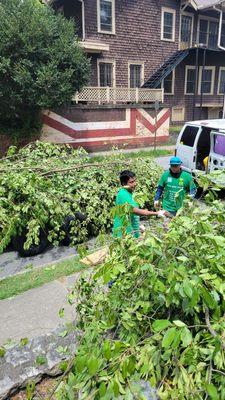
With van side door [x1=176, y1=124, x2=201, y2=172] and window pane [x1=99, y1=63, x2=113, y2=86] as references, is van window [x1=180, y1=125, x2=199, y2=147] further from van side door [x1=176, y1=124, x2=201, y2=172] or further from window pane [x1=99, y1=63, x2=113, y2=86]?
window pane [x1=99, y1=63, x2=113, y2=86]

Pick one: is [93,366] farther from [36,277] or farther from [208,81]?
[208,81]

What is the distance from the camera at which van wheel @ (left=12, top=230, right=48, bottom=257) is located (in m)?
6.76

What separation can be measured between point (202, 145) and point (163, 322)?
30.4 ft

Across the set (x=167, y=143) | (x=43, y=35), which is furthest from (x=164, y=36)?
(x=43, y=35)

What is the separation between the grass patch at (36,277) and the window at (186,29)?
930 inches

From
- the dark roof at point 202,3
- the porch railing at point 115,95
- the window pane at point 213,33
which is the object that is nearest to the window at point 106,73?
the porch railing at point 115,95

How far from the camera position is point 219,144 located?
361 inches

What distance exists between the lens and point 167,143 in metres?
20.7

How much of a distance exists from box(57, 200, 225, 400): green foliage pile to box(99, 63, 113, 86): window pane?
2121 cm

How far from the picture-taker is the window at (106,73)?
861 inches

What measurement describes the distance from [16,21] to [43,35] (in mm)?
1162

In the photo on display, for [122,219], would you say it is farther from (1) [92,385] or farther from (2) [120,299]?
(1) [92,385]

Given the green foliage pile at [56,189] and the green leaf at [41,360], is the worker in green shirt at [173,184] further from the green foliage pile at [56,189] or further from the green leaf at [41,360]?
the green leaf at [41,360]

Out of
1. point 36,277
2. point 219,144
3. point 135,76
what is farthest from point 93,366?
point 135,76
